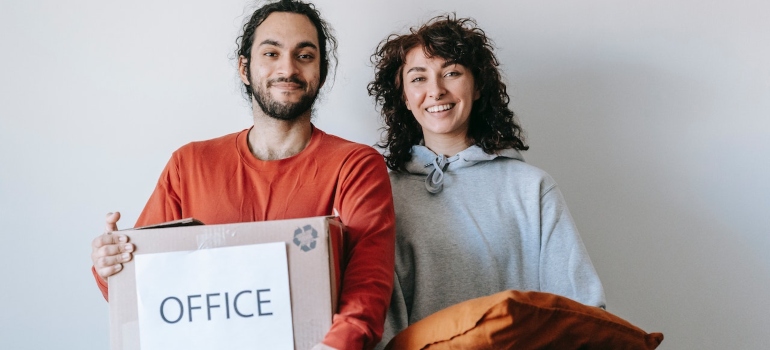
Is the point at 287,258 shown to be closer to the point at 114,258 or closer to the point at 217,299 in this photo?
the point at 217,299

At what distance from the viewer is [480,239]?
168cm

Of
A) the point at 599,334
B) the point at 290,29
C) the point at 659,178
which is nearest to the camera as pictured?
the point at 599,334

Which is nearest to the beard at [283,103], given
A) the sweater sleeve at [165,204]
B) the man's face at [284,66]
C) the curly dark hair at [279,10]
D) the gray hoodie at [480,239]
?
the man's face at [284,66]

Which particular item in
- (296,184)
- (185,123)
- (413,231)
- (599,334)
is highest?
(185,123)

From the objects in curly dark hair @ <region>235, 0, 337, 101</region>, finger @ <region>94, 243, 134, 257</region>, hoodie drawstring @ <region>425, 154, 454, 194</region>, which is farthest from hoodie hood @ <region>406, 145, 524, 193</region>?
finger @ <region>94, 243, 134, 257</region>

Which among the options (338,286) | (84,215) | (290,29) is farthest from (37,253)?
(338,286)

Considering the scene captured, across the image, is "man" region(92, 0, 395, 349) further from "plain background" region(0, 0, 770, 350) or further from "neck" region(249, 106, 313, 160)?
"plain background" region(0, 0, 770, 350)

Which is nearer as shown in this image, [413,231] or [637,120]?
[413,231]

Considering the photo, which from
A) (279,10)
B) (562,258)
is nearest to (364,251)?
(562,258)

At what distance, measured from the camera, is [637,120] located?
195 centimetres

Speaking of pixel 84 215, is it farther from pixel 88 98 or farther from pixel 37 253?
pixel 88 98

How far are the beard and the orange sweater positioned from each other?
0.08m

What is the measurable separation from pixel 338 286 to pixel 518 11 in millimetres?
1057

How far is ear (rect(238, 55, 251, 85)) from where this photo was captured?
1674 mm
